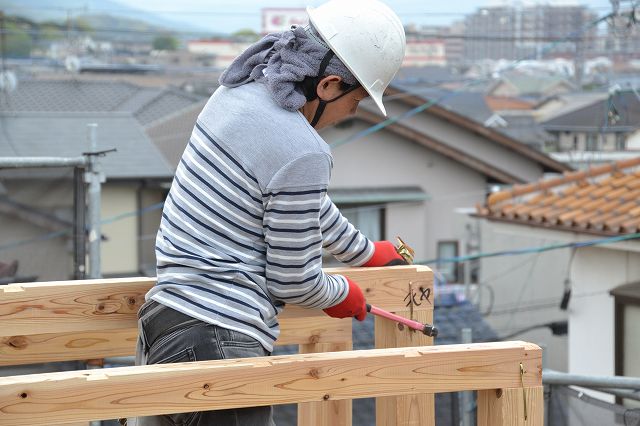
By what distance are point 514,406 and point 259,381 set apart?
71 cm

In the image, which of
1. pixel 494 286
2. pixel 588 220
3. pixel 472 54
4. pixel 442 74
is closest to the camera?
pixel 588 220

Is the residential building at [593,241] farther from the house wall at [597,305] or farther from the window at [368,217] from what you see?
the window at [368,217]

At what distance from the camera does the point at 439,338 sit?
9602mm

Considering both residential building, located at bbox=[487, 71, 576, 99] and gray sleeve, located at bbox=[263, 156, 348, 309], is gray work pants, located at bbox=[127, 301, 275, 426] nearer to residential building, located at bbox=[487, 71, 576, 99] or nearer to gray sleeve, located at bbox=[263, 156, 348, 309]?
gray sleeve, located at bbox=[263, 156, 348, 309]

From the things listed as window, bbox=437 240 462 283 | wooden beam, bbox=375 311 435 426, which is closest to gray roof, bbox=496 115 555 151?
window, bbox=437 240 462 283

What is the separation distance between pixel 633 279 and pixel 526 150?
37.7 ft

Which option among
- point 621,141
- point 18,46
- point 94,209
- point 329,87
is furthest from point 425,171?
point 329,87

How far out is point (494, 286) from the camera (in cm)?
1856

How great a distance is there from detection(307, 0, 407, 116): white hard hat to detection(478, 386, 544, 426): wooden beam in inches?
34.5

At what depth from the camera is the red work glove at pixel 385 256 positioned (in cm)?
336

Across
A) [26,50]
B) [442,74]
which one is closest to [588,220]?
[26,50]

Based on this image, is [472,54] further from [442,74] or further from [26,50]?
[26,50]

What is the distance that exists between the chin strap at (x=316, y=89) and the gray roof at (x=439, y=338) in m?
2.66

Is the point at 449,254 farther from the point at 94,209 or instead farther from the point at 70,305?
the point at 70,305
